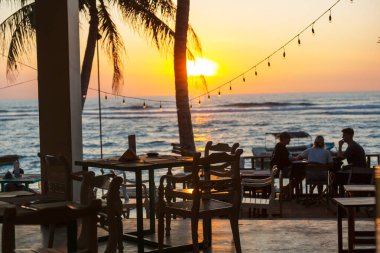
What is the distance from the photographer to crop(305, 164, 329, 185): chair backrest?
1097 cm

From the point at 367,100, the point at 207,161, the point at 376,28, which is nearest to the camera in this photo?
the point at 207,161

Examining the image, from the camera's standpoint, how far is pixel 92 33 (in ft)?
46.4

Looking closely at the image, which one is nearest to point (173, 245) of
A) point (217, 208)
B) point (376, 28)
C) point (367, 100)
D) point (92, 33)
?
point (217, 208)

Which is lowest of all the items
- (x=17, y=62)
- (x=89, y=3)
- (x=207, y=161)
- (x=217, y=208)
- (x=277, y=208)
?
(x=277, y=208)

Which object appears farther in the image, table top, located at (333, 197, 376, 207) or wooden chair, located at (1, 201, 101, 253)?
table top, located at (333, 197, 376, 207)

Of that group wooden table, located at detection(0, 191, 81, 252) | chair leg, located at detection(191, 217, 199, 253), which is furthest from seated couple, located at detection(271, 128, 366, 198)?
wooden table, located at detection(0, 191, 81, 252)

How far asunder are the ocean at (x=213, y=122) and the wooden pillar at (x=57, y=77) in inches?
1028

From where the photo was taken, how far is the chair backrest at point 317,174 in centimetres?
1097

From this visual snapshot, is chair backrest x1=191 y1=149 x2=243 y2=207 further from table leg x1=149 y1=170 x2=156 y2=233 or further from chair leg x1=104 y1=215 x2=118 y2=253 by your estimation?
chair leg x1=104 y1=215 x2=118 y2=253

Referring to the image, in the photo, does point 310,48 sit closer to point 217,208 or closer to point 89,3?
point 89,3

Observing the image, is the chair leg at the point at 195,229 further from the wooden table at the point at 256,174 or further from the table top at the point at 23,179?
the wooden table at the point at 256,174

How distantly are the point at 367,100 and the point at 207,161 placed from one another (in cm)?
5567

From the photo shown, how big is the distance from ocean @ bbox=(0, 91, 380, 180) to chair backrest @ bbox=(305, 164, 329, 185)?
23.1m

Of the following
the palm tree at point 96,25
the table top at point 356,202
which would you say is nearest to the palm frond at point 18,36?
the palm tree at point 96,25
